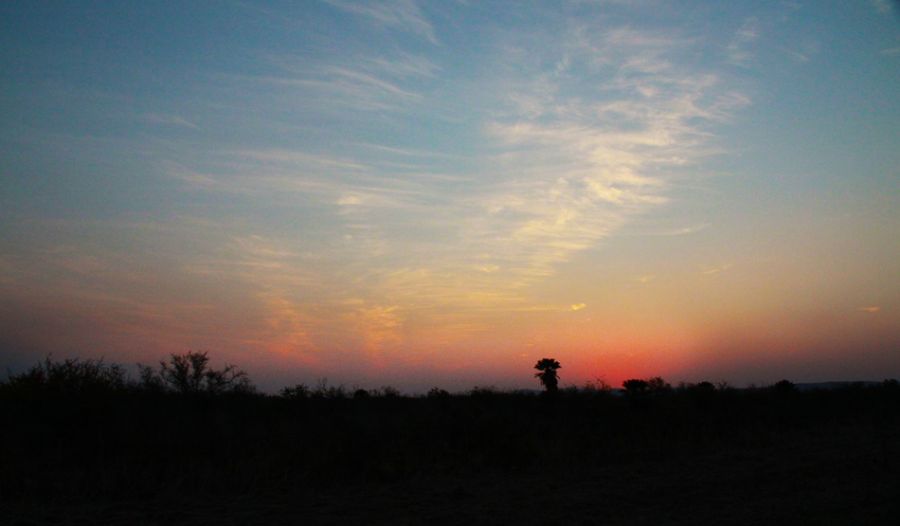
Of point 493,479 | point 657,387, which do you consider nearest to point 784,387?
point 657,387

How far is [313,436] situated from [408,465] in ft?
13.5

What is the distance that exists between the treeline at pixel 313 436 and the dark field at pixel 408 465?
0.07 metres

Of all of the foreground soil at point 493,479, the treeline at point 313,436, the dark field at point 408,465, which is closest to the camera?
the foreground soil at point 493,479

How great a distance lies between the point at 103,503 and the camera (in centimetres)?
1269

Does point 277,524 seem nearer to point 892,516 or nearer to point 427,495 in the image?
point 427,495

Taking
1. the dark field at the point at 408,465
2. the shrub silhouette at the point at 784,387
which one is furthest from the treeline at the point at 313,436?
the shrub silhouette at the point at 784,387

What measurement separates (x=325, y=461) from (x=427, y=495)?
3.50 m

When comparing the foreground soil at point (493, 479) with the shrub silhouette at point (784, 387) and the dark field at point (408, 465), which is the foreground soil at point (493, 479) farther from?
the shrub silhouette at point (784, 387)

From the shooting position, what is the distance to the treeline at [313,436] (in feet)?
49.3

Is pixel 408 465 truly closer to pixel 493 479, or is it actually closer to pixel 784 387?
pixel 493 479

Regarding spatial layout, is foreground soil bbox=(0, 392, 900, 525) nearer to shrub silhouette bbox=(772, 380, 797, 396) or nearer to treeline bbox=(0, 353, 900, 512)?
treeline bbox=(0, 353, 900, 512)

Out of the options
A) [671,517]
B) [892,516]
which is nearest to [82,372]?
[671,517]

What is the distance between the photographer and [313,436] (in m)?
20.0

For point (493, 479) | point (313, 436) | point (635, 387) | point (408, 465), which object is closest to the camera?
point (493, 479)
